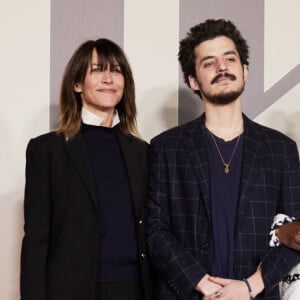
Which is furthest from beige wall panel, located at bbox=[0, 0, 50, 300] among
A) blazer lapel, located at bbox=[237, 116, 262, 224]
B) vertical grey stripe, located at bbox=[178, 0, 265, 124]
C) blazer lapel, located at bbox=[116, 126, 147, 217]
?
blazer lapel, located at bbox=[237, 116, 262, 224]

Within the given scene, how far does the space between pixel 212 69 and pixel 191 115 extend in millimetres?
614

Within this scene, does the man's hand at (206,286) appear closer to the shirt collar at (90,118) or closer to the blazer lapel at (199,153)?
the blazer lapel at (199,153)

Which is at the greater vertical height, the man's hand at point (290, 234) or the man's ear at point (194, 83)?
the man's ear at point (194, 83)

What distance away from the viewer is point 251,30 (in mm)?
2506

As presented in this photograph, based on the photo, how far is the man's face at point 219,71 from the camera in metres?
1.81

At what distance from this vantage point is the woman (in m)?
1.75

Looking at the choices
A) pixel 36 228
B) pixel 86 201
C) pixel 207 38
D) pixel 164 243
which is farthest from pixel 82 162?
pixel 207 38

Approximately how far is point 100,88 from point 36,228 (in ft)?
1.66

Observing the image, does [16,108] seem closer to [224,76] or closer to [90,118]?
[90,118]

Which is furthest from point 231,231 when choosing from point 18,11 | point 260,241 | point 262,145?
point 18,11

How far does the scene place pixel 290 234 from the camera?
5.44ft

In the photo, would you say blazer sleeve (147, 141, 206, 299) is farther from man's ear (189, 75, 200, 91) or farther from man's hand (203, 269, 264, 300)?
man's ear (189, 75, 200, 91)

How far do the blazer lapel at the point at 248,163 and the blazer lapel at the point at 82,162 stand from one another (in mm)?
448

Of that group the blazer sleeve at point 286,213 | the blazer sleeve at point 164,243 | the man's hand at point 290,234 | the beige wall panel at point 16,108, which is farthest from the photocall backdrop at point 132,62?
the man's hand at point 290,234
